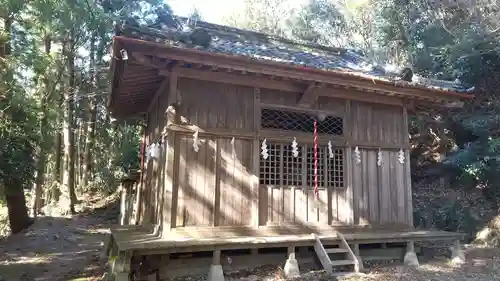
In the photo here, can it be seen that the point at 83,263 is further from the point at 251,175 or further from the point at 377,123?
the point at 377,123

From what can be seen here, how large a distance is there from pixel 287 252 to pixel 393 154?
3516 mm

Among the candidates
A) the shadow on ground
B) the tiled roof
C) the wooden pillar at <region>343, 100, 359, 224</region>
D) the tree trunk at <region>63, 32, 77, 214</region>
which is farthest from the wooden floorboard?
the tree trunk at <region>63, 32, 77, 214</region>

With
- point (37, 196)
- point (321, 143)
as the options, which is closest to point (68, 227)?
point (37, 196)

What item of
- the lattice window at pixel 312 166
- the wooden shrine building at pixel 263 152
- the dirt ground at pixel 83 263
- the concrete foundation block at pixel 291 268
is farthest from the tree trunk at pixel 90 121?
the concrete foundation block at pixel 291 268

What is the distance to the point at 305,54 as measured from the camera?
9844 millimetres

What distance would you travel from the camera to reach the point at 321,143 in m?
8.05

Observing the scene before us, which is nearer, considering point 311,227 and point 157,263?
point 157,263

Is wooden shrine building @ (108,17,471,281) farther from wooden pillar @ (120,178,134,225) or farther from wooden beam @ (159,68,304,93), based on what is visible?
wooden pillar @ (120,178,134,225)

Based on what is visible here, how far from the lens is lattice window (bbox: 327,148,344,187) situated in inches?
320

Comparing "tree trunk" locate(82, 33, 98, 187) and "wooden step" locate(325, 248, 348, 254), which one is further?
"tree trunk" locate(82, 33, 98, 187)

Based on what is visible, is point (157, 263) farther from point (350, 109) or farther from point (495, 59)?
point (495, 59)

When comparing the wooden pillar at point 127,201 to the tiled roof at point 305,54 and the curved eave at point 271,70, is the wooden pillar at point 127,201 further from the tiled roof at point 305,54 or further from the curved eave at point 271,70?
the tiled roof at point 305,54

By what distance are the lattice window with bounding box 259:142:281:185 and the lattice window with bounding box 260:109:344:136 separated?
48 centimetres

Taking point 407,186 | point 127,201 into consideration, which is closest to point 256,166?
point 407,186
